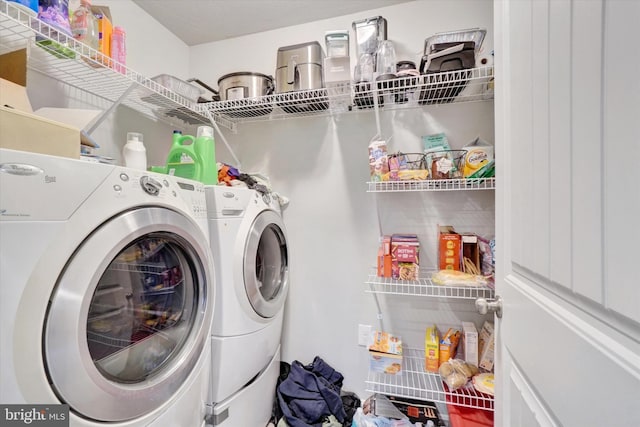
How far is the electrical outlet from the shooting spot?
1664 millimetres

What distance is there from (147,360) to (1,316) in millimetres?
485

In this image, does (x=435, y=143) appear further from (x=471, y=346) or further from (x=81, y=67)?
(x=81, y=67)

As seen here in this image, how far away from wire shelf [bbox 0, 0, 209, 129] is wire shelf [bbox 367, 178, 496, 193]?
3.98 ft

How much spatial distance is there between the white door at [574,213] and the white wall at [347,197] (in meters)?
0.89

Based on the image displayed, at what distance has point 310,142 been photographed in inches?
70.1

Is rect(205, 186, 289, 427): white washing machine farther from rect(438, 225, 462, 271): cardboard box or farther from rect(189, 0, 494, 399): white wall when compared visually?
rect(438, 225, 462, 271): cardboard box

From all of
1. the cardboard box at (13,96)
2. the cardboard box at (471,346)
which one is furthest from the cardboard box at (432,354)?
the cardboard box at (13,96)

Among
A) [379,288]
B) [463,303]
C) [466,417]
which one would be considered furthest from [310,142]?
[466,417]

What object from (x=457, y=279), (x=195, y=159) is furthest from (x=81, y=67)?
(x=457, y=279)

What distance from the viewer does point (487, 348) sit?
1305mm

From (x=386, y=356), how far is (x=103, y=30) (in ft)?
6.60

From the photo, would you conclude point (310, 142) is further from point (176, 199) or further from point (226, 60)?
point (176, 199)

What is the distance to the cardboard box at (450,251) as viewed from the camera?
1.39 meters

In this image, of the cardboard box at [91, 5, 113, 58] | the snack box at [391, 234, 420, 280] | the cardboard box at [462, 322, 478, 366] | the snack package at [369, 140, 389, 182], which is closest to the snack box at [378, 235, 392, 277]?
the snack box at [391, 234, 420, 280]
